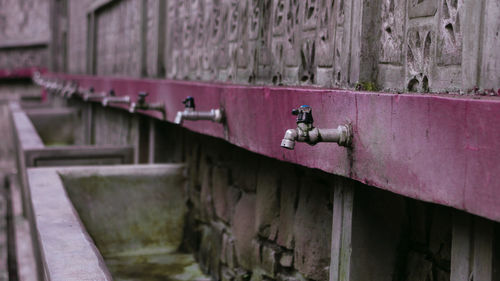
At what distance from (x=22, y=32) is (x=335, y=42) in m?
20.6

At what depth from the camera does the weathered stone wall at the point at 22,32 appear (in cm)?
A: 2153

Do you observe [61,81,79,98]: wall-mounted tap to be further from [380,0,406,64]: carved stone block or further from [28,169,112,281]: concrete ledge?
[380,0,406,64]: carved stone block

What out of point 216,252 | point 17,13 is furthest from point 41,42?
point 216,252

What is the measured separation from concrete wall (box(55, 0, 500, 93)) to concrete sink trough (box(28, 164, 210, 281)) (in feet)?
2.89

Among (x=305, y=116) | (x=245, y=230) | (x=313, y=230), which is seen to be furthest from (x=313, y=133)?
(x=245, y=230)

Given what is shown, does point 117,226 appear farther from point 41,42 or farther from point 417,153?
point 41,42

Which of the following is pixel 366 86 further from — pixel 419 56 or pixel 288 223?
pixel 288 223

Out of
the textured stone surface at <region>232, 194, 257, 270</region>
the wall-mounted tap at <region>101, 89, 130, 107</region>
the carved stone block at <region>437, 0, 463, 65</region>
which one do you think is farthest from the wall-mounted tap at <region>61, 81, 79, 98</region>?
the carved stone block at <region>437, 0, 463, 65</region>

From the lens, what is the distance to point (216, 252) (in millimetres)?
4496

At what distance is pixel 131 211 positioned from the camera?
16.7 ft

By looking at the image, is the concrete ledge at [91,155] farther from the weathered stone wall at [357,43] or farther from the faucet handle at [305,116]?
the faucet handle at [305,116]

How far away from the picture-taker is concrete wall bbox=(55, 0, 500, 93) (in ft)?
6.72

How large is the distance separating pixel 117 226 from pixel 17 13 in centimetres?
1876

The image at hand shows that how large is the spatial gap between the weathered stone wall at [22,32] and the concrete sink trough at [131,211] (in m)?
17.4
